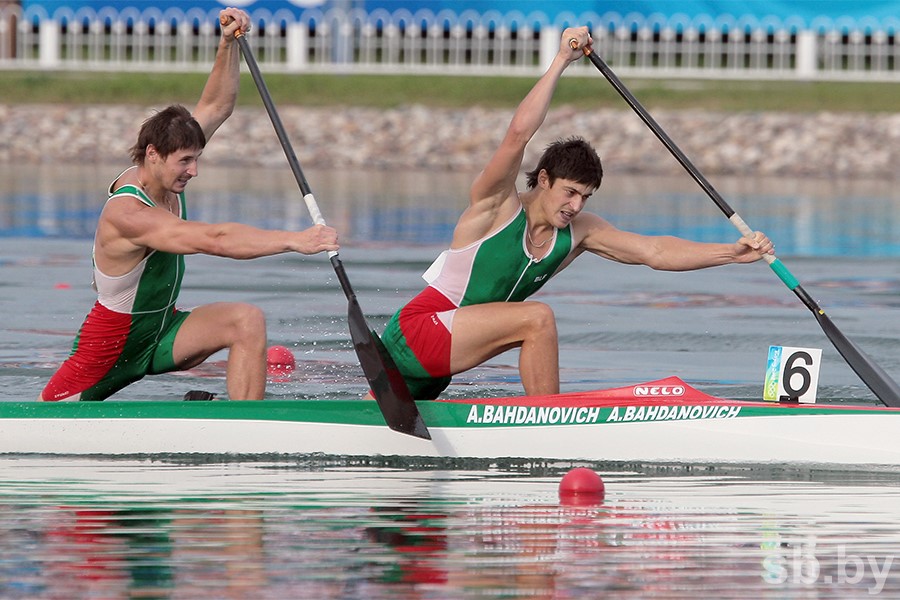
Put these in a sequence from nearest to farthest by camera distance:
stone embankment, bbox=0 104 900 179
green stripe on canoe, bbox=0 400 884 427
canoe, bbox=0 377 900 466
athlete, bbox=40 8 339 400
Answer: athlete, bbox=40 8 339 400 → canoe, bbox=0 377 900 466 → green stripe on canoe, bbox=0 400 884 427 → stone embankment, bbox=0 104 900 179

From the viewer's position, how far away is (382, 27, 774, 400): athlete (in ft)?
26.2

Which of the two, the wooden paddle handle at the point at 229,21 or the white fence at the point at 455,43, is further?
the white fence at the point at 455,43

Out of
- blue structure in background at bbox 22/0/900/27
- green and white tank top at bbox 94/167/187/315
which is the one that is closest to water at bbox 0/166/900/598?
green and white tank top at bbox 94/167/187/315

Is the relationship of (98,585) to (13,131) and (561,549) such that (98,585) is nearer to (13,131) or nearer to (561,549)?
(561,549)

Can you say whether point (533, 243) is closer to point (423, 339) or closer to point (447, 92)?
point (423, 339)

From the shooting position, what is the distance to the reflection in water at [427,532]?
19.2 feet

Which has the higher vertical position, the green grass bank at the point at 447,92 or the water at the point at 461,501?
the green grass bank at the point at 447,92

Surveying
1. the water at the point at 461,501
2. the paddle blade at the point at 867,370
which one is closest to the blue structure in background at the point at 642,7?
the water at the point at 461,501

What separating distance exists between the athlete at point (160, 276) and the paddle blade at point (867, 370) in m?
2.59

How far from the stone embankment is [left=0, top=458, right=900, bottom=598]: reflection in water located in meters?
18.7

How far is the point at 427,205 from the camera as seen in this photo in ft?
71.0

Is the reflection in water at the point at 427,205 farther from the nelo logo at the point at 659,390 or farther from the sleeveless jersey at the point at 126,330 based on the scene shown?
the sleeveless jersey at the point at 126,330

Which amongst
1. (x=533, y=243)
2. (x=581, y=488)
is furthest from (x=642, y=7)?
(x=581, y=488)

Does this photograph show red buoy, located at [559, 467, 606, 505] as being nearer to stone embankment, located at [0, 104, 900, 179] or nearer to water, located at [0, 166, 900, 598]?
water, located at [0, 166, 900, 598]
